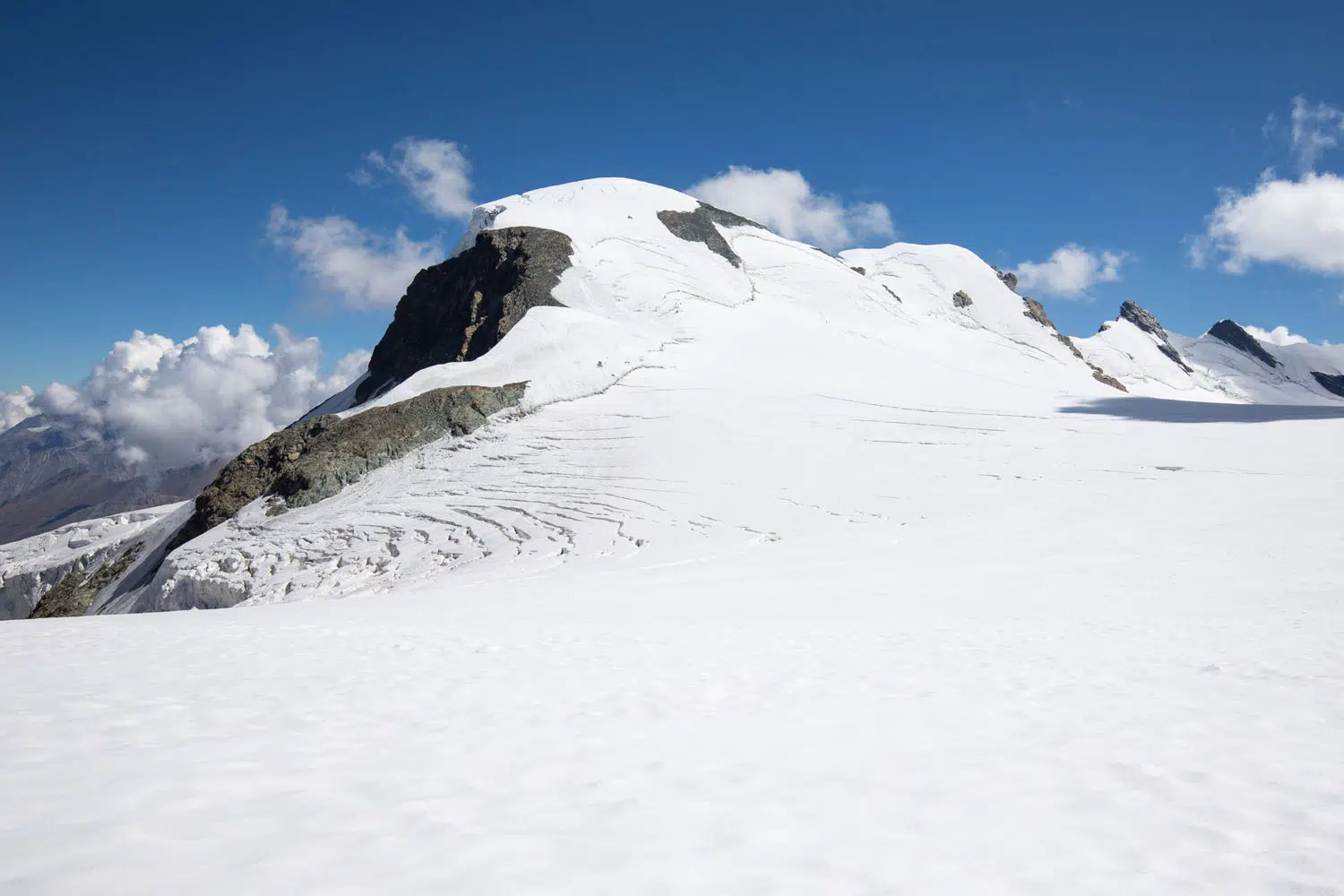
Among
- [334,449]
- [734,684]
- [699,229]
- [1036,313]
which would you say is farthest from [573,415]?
[1036,313]

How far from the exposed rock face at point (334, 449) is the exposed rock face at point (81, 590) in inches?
128

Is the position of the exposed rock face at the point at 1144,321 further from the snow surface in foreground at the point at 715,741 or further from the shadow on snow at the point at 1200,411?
the snow surface in foreground at the point at 715,741

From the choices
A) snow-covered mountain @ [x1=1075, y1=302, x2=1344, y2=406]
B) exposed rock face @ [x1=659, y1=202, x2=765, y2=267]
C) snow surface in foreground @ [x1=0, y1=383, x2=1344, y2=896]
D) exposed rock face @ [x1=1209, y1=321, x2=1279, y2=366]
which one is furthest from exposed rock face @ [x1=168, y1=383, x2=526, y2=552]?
exposed rock face @ [x1=1209, y1=321, x2=1279, y2=366]

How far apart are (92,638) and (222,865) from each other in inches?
272

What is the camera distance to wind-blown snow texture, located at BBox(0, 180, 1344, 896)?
315cm

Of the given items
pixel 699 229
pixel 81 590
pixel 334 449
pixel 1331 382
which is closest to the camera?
pixel 334 449

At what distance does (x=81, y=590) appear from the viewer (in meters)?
22.6

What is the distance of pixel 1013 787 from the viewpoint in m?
3.85

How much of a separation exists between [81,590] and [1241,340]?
6770 inches

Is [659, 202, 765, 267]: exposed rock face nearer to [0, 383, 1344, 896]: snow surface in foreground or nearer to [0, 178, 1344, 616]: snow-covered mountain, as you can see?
[0, 178, 1344, 616]: snow-covered mountain

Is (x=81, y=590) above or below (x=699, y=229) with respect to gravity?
below

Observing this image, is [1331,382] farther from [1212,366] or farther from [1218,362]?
[1212,366]

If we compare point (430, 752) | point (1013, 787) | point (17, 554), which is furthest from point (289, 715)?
point (17, 554)

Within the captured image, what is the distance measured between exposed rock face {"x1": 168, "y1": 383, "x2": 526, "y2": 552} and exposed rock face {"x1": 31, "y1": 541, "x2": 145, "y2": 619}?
326 centimetres
